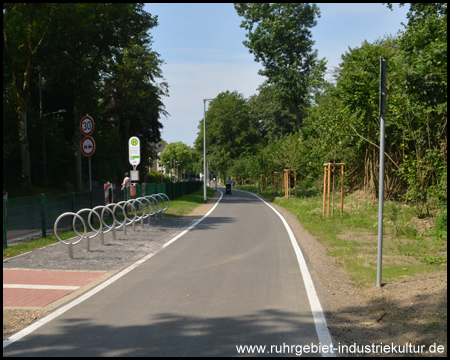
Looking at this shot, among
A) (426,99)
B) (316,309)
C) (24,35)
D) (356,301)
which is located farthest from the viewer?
(24,35)

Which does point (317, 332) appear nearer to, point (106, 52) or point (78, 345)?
point (78, 345)

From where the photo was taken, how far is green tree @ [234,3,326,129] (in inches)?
1635

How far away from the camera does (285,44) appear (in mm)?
41438

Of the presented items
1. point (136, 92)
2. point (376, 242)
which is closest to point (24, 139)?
point (136, 92)

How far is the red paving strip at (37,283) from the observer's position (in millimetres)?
6383

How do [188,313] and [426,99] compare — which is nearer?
[188,313]

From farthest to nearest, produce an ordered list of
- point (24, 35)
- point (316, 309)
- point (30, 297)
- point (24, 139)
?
point (24, 139), point (24, 35), point (30, 297), point (316, 309)

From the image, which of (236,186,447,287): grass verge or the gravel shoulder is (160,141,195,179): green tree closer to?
(236,186,447,287): grass verge

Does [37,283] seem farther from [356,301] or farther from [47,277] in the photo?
[356,301]

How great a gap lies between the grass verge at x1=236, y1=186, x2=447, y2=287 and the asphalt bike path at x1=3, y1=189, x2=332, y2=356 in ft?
4.07

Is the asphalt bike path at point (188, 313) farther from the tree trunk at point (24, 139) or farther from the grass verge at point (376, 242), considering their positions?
the tree trunk at point (24, 139)

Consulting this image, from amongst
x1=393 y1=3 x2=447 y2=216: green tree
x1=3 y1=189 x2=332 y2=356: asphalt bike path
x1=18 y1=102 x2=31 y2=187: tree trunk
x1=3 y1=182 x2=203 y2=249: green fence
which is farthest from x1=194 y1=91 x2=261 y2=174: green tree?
x1=3 y1=189 x2=332 y2=356: asphalt bike path

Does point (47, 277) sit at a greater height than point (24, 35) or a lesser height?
lesser

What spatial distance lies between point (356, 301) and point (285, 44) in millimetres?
38000
